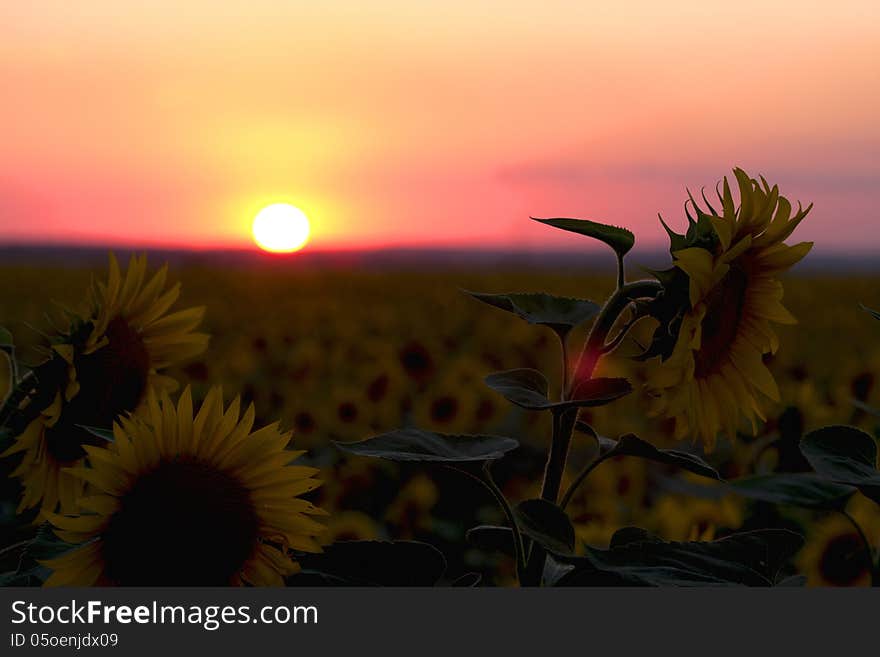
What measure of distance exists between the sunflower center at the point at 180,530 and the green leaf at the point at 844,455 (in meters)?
0.74

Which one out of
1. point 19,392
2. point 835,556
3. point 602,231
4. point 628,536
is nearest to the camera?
point 602,231

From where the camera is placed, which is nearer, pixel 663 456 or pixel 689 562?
pixel 689 562

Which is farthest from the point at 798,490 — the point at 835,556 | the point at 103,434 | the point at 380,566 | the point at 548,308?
the point at 835,556

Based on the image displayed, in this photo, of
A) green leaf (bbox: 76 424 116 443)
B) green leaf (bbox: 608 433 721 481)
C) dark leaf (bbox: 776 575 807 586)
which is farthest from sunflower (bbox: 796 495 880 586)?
green leaf (bbox: 76 424 116 443)

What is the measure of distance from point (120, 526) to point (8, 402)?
0.39m

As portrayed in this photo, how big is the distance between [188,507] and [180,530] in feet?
0.10

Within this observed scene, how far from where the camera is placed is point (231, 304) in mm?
14648

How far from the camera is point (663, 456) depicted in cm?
121

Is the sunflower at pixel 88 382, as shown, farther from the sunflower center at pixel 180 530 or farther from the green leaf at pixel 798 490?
the green leaf at pixel 798 490

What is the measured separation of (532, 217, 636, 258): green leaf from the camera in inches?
45.9

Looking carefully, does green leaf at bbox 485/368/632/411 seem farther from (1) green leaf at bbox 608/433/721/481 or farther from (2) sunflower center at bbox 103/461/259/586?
(2) sunflower center at bbox 103/461/259/586

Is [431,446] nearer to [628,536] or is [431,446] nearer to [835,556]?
[628,536]

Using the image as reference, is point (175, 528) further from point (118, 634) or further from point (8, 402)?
point (8, 402)

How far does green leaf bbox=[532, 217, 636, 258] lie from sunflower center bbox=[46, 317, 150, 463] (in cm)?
84
